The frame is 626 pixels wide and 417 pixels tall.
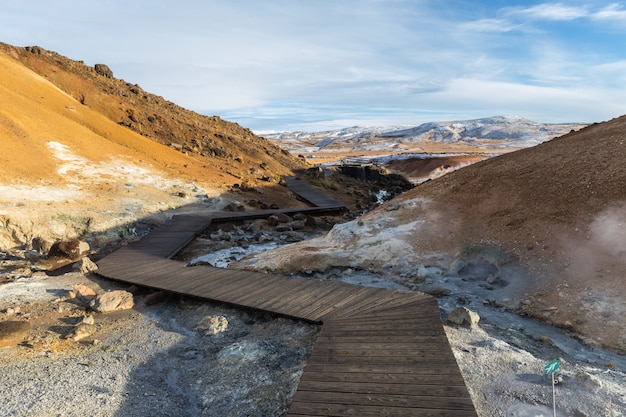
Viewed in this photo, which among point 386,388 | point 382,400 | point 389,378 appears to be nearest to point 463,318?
point 389,378

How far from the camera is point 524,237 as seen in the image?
434 inches

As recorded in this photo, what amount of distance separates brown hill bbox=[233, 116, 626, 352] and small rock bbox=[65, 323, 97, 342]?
5.40m

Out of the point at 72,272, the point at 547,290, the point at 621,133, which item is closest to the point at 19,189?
the point at 72,272

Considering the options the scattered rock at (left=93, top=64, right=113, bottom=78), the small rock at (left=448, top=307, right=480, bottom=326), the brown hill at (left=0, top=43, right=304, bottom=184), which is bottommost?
the small rock at (left=448, top=307, right=480, bottom=326)

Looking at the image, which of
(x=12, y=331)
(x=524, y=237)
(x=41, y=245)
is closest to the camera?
(x=12, y=331)

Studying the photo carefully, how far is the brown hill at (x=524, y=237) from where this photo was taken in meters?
9.06

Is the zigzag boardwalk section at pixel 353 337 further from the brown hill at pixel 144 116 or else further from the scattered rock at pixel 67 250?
the brown hill at pixel 144 116

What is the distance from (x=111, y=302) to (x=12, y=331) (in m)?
1.96

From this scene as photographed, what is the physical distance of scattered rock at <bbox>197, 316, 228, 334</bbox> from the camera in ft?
27.9

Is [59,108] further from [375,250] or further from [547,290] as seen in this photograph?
[547,290]

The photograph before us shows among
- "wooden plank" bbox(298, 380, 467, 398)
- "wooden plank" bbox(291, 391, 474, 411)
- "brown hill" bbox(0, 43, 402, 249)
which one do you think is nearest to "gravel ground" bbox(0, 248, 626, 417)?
"wooden plank" bbox(298, 380, 467, 398)

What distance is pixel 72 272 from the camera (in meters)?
12.5

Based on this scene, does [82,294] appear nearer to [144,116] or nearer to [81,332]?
[81,332]

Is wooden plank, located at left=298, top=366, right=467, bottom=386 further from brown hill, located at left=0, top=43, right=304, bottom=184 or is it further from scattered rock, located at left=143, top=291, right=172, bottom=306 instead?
brown hill, located at left=0, top=43, right=304, bottom=184
